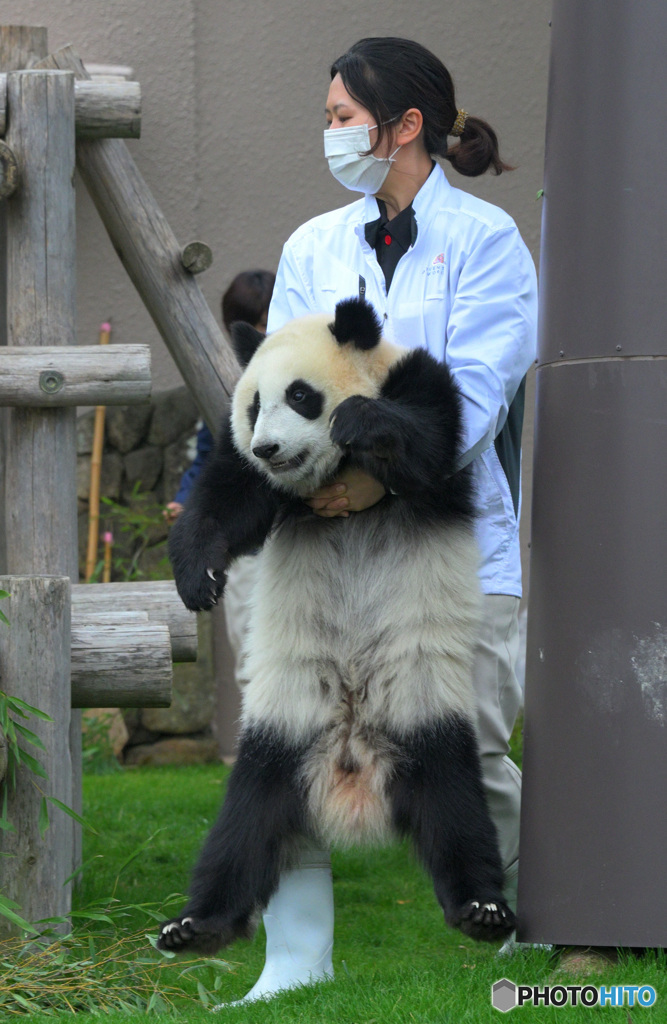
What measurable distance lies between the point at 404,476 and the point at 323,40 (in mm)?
4375

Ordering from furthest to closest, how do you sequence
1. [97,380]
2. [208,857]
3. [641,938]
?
[97,380], [208,857], [641,938]

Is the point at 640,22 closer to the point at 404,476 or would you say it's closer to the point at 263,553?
the point at 404,476

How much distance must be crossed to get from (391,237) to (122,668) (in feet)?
4.24

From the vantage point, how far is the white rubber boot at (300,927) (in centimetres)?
274

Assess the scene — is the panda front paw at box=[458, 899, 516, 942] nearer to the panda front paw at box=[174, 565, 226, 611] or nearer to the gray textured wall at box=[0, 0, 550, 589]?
the panda front paw at box=[174, 565, 226, 611]

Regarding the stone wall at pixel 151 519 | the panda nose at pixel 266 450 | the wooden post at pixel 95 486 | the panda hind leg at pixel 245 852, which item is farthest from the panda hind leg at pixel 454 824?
the wooden post at pixel 95 486

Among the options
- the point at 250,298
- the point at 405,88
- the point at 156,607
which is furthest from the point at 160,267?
the point at 405,88

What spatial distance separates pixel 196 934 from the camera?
2449 mm

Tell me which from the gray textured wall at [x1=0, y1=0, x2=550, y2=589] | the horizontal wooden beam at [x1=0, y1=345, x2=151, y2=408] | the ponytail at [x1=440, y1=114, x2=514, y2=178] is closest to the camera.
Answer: the ponytail at [x1=440, y1=114, x2=514, y2=178]

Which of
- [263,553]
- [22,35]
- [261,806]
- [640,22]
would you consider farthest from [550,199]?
[22,35]

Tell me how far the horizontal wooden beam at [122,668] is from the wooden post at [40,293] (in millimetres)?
623

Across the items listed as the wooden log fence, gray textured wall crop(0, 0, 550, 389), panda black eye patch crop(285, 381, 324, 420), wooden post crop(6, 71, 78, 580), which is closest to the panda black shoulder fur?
panda black eye patch crop(285, 381, 324, 420)

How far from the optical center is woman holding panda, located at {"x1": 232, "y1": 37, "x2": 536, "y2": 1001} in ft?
8.78

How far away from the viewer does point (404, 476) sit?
2.44 meters
